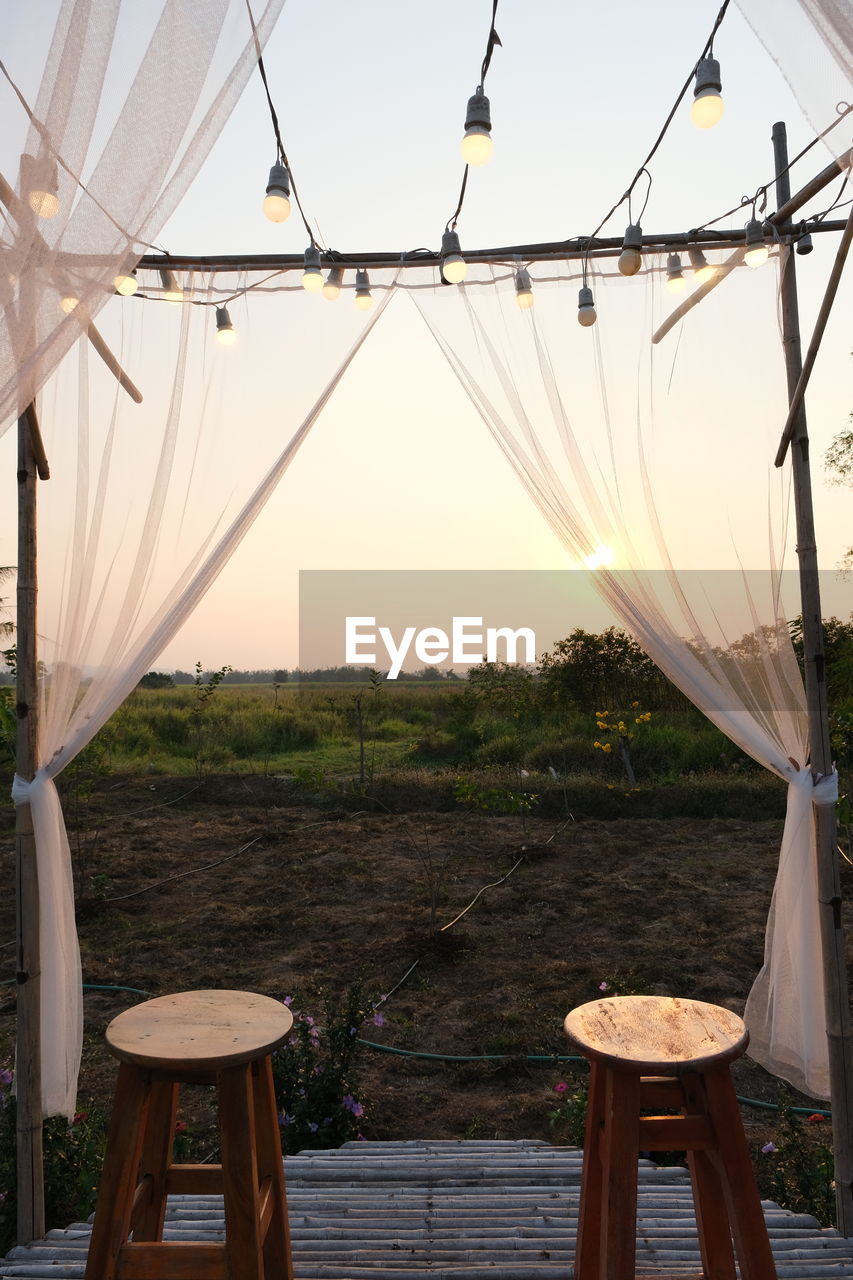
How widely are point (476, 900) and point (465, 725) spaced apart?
16.1 ft

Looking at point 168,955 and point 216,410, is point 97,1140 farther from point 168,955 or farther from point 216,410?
point 216,410

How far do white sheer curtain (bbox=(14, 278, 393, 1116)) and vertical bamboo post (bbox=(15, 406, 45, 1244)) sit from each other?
32 mm

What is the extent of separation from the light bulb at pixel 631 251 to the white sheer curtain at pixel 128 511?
0.71 metres

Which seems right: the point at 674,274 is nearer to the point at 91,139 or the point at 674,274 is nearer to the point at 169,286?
the point at 169,286

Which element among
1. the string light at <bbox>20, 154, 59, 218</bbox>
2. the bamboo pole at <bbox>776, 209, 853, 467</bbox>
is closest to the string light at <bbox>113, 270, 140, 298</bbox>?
the string light at <bbox>20, 154, 59, 218</bbox>

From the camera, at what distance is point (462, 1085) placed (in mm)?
3033

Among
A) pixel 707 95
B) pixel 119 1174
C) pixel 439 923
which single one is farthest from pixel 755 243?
pixel 439 923

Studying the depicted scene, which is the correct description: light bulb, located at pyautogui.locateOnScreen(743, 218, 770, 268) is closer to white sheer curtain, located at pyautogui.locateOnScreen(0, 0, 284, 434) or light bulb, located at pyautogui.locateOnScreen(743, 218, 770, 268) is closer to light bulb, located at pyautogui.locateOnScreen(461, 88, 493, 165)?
light bulb, located at pyautogui.locateOnScreen(461, 88, 493, 165)

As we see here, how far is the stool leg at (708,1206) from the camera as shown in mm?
1463

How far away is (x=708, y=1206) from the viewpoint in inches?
58.7

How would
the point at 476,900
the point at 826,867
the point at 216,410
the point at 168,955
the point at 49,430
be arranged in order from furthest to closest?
the point at 476,900 → the point at 168,955 → the point at 216,410 → the point at 49,430 → the point at 826,867

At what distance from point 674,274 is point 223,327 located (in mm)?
1217

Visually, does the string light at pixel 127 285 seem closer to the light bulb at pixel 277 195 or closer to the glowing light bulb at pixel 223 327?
the glowing light bulb at pixel 223 327

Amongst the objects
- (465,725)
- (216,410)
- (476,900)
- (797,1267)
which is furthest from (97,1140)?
(465,725)
